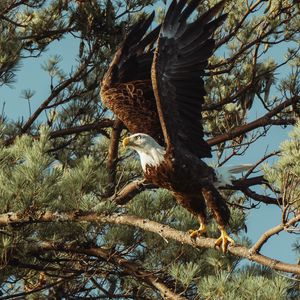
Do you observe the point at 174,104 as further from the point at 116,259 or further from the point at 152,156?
the point at 116,259

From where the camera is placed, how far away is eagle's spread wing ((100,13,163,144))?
16.4ft

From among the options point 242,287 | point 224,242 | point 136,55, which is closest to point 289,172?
point 242,287

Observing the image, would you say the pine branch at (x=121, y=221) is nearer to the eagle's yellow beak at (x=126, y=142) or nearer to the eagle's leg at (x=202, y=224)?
the eagle's leg at (x=202, y=224)

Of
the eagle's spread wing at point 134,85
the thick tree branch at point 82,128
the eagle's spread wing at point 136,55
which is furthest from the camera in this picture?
the thick tree branch at point 82,128

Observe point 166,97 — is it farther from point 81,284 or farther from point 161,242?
point 81,284

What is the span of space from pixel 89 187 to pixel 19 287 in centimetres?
97

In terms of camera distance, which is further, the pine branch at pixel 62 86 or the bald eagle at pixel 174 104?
the pine branch at pixel 62 86

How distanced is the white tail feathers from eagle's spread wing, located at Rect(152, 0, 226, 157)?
149mm

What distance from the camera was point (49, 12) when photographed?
6027 mm

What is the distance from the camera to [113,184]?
509 cm

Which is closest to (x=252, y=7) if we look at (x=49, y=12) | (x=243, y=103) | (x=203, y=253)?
(x=243, y=103)

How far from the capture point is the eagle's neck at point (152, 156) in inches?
173

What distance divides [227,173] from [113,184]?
30.4 inches

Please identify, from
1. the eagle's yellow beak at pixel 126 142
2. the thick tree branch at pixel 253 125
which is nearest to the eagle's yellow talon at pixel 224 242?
the eagle's yellow beak at pixel 126 142
